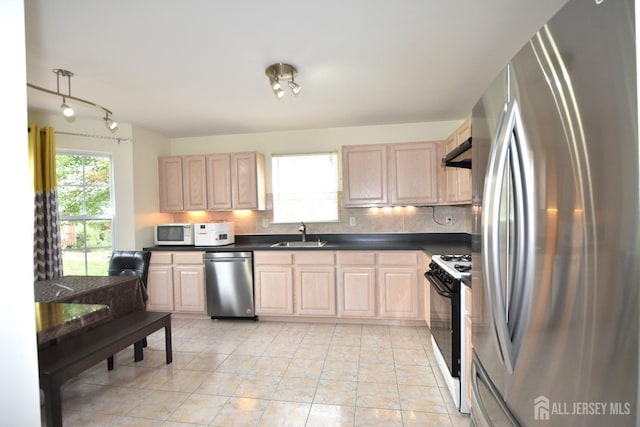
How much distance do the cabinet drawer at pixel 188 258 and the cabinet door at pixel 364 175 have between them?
74.1 inches

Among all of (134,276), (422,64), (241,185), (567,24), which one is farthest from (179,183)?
Result: (567,24)

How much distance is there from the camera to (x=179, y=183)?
4.03 metres

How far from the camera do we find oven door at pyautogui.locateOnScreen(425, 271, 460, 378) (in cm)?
192

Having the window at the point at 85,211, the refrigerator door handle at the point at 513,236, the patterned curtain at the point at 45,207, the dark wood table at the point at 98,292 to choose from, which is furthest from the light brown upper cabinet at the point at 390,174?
the patterned curtain at the point at 45,207

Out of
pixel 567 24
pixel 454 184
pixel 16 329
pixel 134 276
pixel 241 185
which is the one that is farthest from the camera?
pixel 241 185

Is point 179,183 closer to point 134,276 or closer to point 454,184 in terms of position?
point 134,276

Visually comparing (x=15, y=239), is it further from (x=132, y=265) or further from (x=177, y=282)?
(x=177, y=282)

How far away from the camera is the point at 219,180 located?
3.93m

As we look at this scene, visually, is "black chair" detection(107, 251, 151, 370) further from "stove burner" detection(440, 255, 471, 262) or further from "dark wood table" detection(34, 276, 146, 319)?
"stove burner" detection(440, 255, 471, 262)

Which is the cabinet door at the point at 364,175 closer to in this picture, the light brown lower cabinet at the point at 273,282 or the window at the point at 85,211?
the light brown lower cabinet at the point at 273,282

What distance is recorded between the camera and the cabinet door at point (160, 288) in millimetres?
3691

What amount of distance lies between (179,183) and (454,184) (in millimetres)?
3397

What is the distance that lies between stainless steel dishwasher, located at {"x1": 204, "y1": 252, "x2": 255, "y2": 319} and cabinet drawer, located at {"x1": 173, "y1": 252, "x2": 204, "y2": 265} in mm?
74

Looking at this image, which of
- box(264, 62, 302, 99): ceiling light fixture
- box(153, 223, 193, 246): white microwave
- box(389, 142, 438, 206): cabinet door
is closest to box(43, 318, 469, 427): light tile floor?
box(153, 223, 193, 246): white microwave
